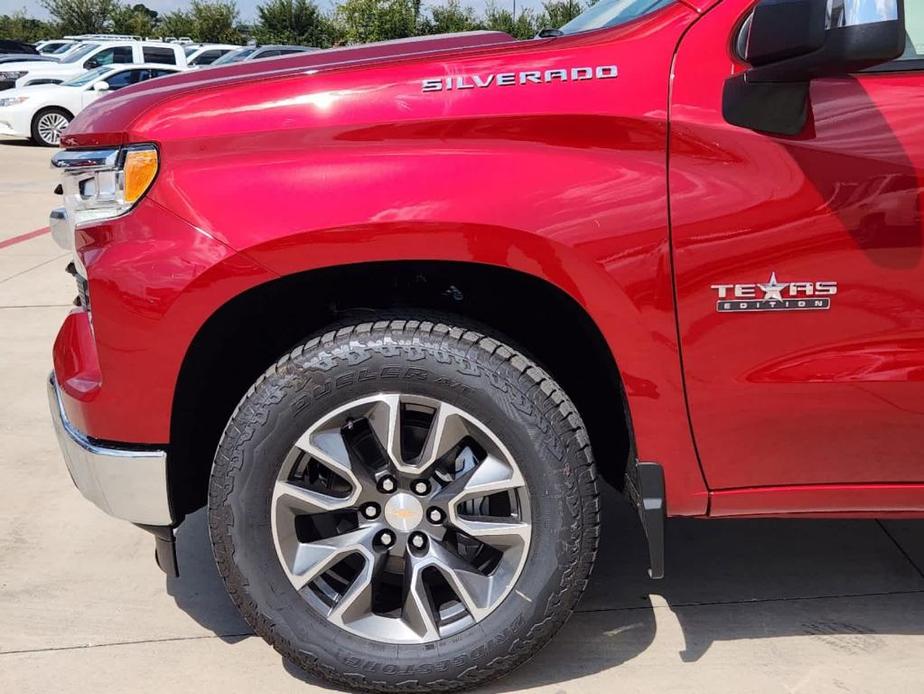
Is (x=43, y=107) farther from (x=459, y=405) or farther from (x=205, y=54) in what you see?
(x=459, y=405)

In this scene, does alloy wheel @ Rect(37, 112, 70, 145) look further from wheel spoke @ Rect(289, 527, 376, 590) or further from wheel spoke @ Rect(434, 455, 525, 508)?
wheel spoke @ Rect(434, 455, 525, 508)

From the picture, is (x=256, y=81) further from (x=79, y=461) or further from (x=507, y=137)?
(x=79, y=461)

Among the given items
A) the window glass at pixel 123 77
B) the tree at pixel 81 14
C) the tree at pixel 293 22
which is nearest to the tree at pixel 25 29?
the tree at pixel 81 14

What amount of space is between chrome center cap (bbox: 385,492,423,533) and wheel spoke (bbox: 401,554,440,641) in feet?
0.26

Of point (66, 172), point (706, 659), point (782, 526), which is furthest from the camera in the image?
point (782, 526)

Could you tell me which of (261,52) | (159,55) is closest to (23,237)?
(261,52)

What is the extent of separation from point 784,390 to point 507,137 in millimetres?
836

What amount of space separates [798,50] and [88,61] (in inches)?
762

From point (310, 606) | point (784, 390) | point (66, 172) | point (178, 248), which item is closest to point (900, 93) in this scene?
point (784, 390)

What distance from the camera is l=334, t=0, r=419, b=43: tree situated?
33219 millimetres

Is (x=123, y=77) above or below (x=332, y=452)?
above

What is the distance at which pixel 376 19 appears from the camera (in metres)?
33.2

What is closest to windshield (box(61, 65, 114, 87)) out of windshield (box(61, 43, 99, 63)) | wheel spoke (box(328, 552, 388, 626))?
windshield (box(61, 43, 99, 63))

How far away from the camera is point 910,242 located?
2.27 m
